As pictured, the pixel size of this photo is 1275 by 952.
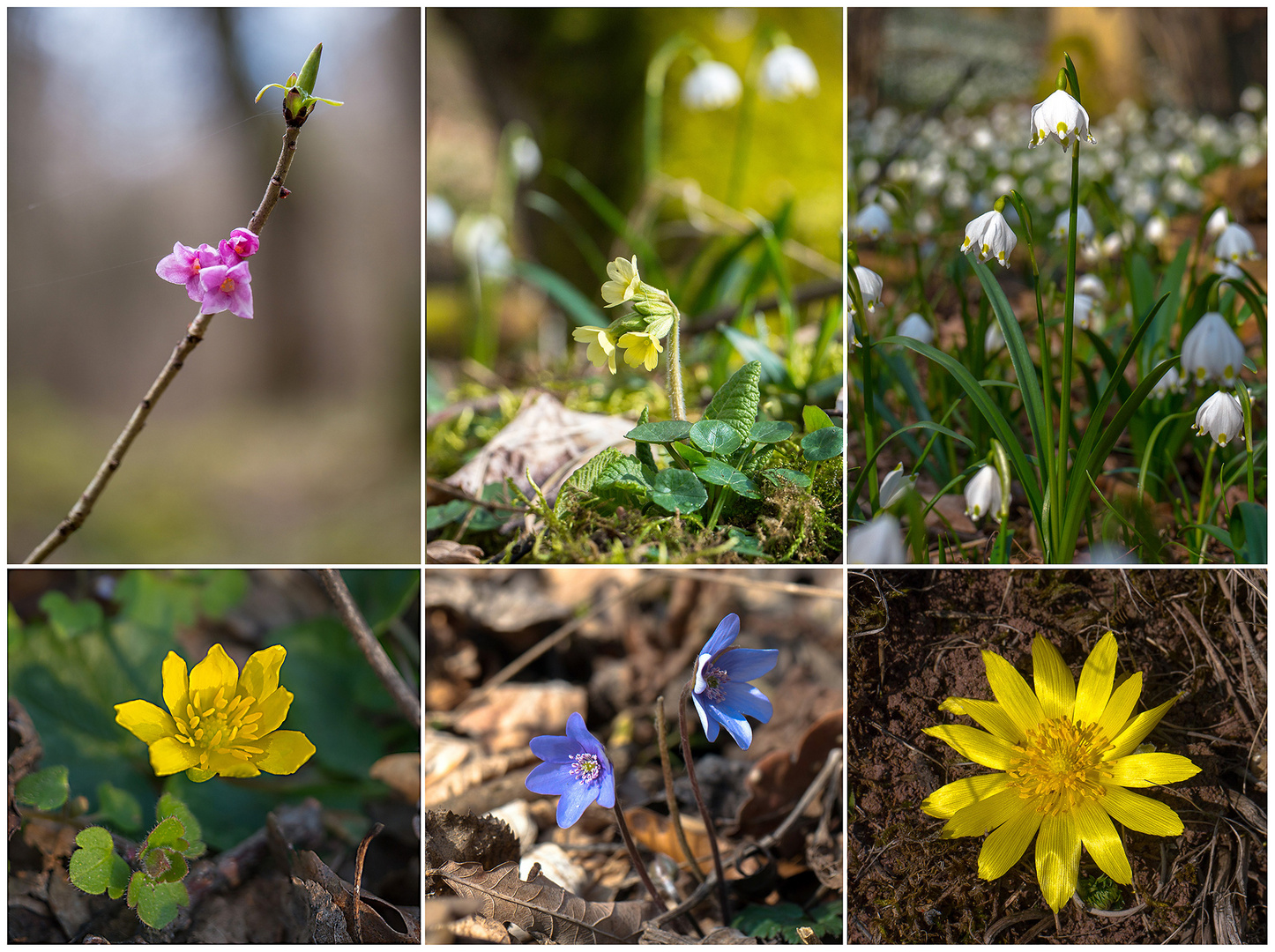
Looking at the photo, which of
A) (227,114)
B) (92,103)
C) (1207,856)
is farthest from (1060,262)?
(92,103)

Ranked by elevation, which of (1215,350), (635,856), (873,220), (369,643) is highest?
(873,220)

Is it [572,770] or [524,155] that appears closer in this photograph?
[572,770]

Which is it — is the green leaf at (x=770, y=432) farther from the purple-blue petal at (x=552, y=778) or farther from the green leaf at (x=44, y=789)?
the green leaf at (x=44, y=789)

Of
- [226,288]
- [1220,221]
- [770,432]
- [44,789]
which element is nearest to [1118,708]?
[770,432]

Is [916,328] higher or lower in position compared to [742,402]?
higher

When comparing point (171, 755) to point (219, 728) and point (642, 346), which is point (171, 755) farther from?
point (642, 346)

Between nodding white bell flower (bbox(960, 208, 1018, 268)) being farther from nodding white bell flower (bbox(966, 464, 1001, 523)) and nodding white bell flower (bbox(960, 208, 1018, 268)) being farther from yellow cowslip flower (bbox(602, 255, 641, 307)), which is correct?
yellow cowslip flower (bbox(602, 255, 641, 307))
